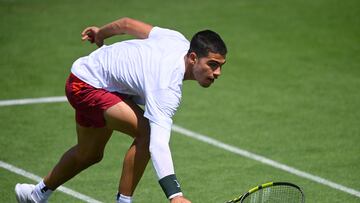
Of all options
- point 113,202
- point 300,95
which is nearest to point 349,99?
point 300,95

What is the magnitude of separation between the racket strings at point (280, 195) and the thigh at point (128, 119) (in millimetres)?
1226

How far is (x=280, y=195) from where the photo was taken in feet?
21.7

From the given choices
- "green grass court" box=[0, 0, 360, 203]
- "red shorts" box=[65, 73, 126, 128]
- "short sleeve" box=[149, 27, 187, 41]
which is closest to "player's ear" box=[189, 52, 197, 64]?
"short sleeve" box=[149, 27, 187, 41]

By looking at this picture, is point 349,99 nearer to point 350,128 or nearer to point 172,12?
point 350,128

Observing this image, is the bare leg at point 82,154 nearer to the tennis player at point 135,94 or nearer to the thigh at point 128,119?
the tennis player at point 135,94

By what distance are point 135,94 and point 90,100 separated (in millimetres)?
406

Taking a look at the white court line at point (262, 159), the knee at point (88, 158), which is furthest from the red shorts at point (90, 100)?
the white court line at point (262, 159)

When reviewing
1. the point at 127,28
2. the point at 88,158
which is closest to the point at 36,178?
the point at 88,158

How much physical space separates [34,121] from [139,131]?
164 inches

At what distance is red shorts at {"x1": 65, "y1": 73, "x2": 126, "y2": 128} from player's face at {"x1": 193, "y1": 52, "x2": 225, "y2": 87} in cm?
84

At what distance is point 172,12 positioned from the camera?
53.2 ft

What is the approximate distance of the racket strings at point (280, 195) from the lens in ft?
21.5

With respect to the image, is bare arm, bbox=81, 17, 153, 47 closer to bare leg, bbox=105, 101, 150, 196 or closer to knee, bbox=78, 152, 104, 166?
bare leg, bbox=105, 101, 150, 196

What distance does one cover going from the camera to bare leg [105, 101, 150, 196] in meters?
7.16
